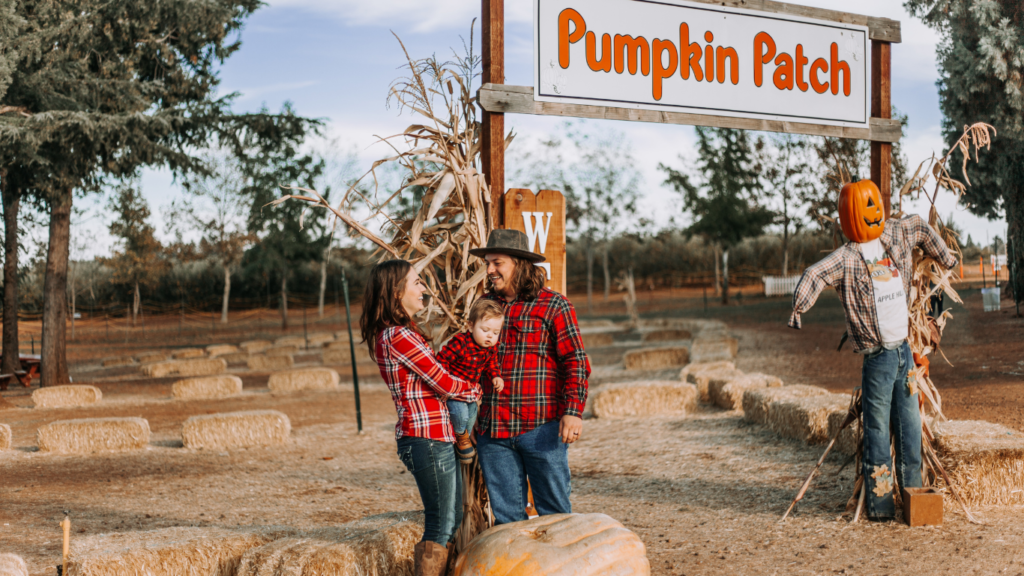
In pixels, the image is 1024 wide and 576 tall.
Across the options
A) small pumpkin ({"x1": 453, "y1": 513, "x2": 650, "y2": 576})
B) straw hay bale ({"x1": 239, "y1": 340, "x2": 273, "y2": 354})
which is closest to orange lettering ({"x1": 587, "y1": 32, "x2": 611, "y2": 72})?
small pumpkin ({"x1": 453, "y1": 513, "x2": 650, "y2": 576})

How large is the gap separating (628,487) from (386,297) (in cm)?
334

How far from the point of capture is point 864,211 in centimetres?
404

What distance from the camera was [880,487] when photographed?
4.11 m

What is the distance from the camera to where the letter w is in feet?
12.3

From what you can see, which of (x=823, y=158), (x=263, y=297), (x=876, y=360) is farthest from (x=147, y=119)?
(x=263, y=297)

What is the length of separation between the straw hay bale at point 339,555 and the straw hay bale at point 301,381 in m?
9.90

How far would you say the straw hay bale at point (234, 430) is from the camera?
26.7 ft

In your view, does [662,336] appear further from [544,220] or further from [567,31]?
[567,31]

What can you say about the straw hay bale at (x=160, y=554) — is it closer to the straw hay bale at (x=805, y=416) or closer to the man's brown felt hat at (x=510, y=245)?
the man's brown felt hat at (x=510, y=245)

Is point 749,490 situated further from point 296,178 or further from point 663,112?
point 296,178

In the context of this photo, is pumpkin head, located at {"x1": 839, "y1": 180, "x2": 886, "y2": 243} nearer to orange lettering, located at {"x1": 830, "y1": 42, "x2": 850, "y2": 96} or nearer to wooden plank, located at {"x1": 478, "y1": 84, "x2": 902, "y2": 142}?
wooden plank, located at {"x1": 478, "y1": 84, "x2": 902, "y2": 142}

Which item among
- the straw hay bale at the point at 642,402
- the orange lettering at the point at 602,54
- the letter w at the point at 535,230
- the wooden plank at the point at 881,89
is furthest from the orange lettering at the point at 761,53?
the straw hay bale at the point at 642,402

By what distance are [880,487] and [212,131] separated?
45.8 feet

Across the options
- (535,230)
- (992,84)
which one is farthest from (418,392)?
(992,84)
